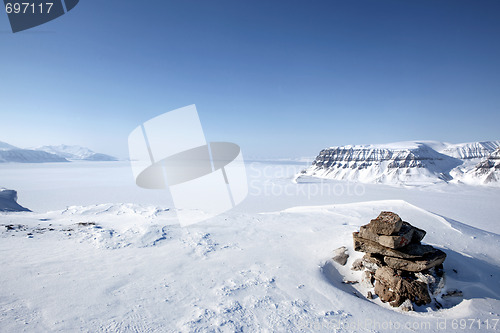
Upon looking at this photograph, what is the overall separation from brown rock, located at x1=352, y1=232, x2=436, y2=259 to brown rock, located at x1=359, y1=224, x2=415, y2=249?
148 mm

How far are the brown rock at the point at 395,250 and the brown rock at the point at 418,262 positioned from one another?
0.31ft

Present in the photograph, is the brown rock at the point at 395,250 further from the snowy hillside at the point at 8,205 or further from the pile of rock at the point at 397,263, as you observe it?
the snowy hillside at the point at 8,205

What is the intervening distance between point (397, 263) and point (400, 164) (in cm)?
8458

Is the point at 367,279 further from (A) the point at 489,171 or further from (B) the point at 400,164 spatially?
(B) the point at 400,164

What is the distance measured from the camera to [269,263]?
21.3ft

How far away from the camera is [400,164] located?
244 feet

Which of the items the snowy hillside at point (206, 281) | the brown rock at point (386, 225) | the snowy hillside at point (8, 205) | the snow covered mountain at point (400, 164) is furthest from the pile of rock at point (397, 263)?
the snow covered mountain at point (400, 164)

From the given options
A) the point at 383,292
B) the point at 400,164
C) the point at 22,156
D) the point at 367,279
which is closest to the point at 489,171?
the point at 400,164

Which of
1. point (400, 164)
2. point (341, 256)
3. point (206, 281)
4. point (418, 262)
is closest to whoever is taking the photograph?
point (418, 262)

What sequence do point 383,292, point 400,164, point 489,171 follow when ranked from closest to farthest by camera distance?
point 383,292
point 489,171
point 400,164

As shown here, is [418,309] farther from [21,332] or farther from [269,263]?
[21,332]

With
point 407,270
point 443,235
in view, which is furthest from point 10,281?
point 443,235

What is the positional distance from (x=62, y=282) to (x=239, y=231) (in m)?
5.88

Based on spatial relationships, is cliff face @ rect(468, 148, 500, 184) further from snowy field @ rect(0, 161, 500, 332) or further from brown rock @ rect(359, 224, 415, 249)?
brown rock @ rect(359, 224, 415, 249)
